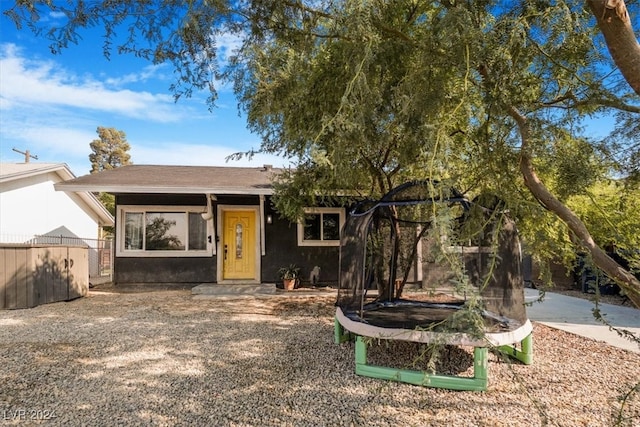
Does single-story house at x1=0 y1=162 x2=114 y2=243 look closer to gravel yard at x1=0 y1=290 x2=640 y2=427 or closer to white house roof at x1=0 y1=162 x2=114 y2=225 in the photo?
white house roof at x1=0 y1=162 x2=114 y2=225

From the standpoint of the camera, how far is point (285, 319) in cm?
668

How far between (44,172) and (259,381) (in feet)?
46.2

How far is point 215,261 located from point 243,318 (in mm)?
4227

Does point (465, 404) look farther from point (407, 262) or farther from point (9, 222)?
point (9, 222)

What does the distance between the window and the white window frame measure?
105 inches

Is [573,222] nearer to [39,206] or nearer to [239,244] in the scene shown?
[239,244]

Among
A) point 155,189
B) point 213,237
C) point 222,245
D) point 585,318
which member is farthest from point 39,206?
point 585,318

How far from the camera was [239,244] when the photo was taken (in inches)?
429

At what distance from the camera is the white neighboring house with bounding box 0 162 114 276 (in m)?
12.1

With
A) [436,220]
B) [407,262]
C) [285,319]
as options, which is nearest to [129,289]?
[285,319]

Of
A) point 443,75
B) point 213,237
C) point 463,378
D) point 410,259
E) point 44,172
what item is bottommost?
point 463,378

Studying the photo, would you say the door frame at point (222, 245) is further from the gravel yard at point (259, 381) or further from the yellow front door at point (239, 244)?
the gravel yard at point (259, 381)

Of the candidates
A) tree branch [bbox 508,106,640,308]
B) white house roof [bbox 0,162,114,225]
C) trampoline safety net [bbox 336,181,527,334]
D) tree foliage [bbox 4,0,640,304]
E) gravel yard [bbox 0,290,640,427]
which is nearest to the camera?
tree branch [bbox 508,106,640,308]

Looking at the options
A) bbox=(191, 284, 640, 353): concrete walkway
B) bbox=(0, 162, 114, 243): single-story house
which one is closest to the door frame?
bbox=(191, 284, 640, 353): concrete walkway
